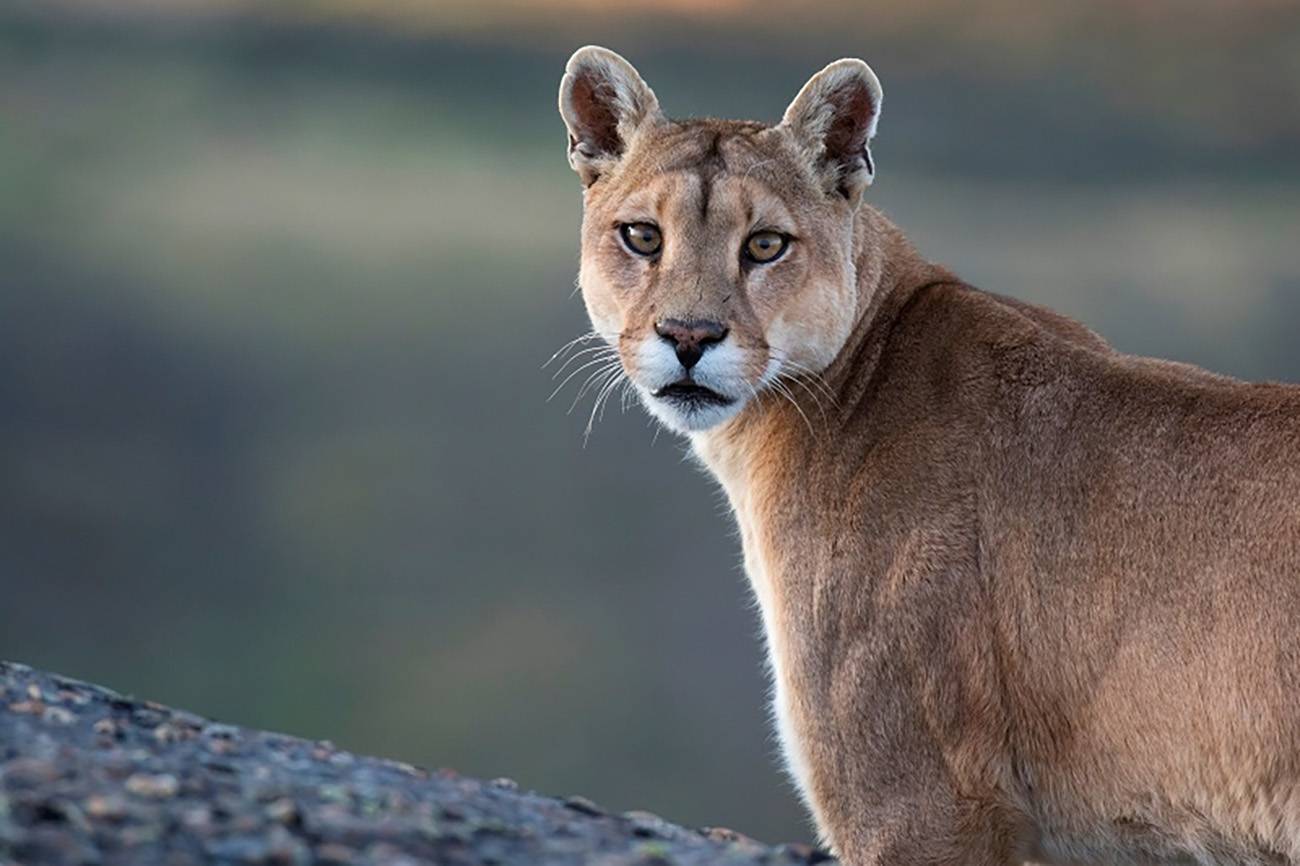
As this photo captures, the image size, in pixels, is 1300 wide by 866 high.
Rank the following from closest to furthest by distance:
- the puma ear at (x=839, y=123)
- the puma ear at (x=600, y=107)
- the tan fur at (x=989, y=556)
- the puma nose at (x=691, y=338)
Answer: the tan fur at (x=989, y=556) < the puma nose at (x=691, y=338) < the puma ear at (x=839, y=123) < the puma ear at (x=600, y=107)

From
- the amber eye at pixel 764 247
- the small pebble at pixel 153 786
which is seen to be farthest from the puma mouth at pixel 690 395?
the small pebble at pixel 153 786

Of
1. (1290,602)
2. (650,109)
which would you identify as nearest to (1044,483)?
(1290,602)

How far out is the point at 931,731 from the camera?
16.5 ft

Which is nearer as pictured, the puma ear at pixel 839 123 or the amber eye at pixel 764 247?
the amber eye at pixel 764 247

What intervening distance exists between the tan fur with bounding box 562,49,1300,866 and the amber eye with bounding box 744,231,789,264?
4 cm

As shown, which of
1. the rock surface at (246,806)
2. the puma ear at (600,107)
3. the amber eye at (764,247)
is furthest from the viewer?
the puma ear at (600,107)

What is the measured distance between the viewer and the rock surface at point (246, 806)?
460 cm

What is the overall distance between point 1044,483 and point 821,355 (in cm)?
79

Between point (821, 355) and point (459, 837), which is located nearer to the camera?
point (459, 837)

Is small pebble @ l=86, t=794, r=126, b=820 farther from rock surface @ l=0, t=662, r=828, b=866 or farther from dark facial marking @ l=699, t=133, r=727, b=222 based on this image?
dark facial marking @ l=699, t=133, r=727, b=222

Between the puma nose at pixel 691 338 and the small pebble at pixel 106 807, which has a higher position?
the puma nose at pixel 691 338

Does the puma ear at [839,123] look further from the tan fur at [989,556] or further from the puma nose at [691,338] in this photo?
the puma nose at [691,338]

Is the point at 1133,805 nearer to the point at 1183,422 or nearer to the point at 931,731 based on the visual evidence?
the point at 931,731

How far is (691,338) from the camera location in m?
5.16
